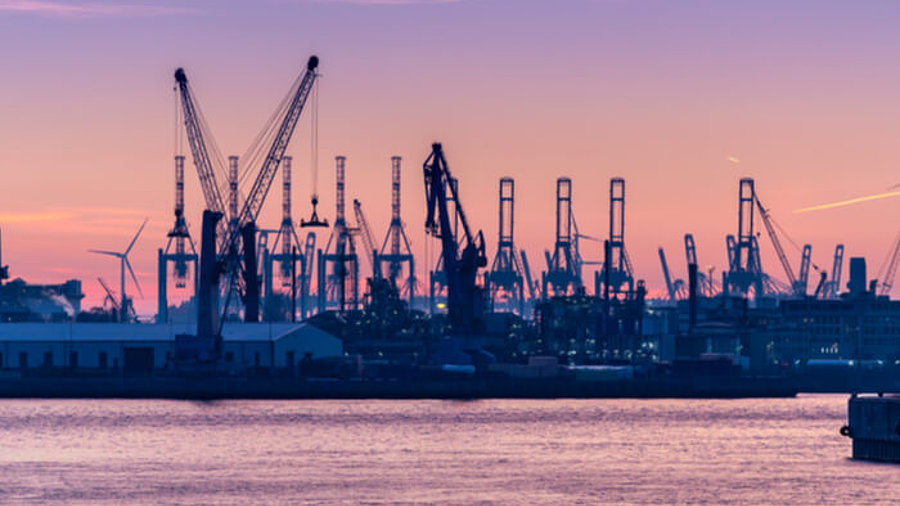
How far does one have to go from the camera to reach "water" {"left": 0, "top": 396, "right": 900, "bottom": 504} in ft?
229

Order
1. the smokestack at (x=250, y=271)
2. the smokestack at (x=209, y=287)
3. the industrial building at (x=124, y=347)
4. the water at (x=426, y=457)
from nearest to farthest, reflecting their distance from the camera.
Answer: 1. the water at (x=426, y=457)
2. the smokestack at (x=209, y=287)
3. the industrial building at (x=124, y=347)
4. the smokestack at (x=250, y=271)

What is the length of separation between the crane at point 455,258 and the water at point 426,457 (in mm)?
41517

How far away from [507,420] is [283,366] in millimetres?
52389

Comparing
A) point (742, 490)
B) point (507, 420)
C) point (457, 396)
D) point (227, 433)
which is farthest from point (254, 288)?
point (742, 490)

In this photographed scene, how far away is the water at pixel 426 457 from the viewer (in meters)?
69.9

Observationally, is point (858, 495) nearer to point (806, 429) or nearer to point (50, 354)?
point (806, 429)

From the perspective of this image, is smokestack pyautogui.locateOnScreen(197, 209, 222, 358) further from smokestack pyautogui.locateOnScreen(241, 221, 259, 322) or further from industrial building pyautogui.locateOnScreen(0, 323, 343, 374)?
smokestack pyautogui.locateOnScreen(241, 221, 259, 322)

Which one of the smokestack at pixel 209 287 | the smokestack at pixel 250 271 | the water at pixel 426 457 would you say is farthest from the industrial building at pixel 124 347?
the water at pixel 426 457

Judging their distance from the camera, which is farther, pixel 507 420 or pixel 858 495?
pixel 507 420

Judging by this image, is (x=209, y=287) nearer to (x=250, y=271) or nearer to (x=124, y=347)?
(x=124, y=347)

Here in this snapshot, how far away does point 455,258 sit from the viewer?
181 meters

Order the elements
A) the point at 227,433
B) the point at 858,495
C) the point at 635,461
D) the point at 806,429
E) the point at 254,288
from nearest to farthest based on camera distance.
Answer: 1. the point at 858,495
2. the point at 635,461
3. the point at 227,433
4. the point at 806,429
5. the point at 254,288

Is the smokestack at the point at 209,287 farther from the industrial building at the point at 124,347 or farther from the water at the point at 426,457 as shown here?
the water at the point at 426,457

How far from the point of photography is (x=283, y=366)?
169 m
